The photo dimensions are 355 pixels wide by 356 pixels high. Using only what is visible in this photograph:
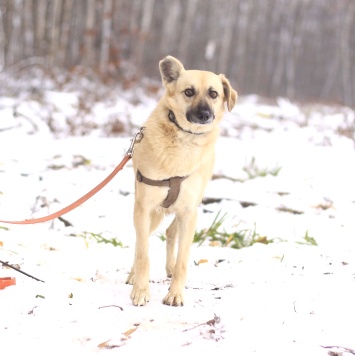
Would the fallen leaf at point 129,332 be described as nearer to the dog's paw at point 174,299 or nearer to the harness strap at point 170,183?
the dog's paw at point 174,299

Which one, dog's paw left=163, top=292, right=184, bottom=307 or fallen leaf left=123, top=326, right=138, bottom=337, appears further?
dog's paw left=163, top=292, right=184, bottom=307

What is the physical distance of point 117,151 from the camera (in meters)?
7.64

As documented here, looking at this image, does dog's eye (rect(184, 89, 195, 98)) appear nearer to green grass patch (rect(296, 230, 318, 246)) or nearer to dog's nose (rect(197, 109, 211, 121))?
dog's nose (rect(197, 109, 211, 121))

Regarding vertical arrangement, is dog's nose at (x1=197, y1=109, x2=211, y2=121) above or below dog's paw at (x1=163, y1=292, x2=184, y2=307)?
above

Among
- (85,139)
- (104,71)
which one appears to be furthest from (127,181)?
(104,71)

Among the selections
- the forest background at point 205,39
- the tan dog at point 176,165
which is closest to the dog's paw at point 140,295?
the tan dog at point 176,165

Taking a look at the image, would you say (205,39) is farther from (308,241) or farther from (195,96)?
(195,96)

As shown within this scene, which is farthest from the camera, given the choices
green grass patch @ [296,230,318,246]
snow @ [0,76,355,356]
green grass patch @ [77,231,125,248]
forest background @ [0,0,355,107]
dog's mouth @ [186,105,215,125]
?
forest background @ [0,0,355,107]

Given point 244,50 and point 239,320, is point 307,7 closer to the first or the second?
point 244,50

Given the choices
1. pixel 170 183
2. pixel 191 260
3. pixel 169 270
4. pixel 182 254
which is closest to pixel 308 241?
pixel 191 260

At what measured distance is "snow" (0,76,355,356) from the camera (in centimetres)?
247

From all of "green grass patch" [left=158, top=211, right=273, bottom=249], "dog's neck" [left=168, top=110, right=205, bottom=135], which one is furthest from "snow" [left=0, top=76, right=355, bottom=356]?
"dog's neck" [left=168, top=110, right=205, bottom=135]

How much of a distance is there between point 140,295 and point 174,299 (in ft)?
0.66

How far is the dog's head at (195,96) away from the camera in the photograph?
331 cm
